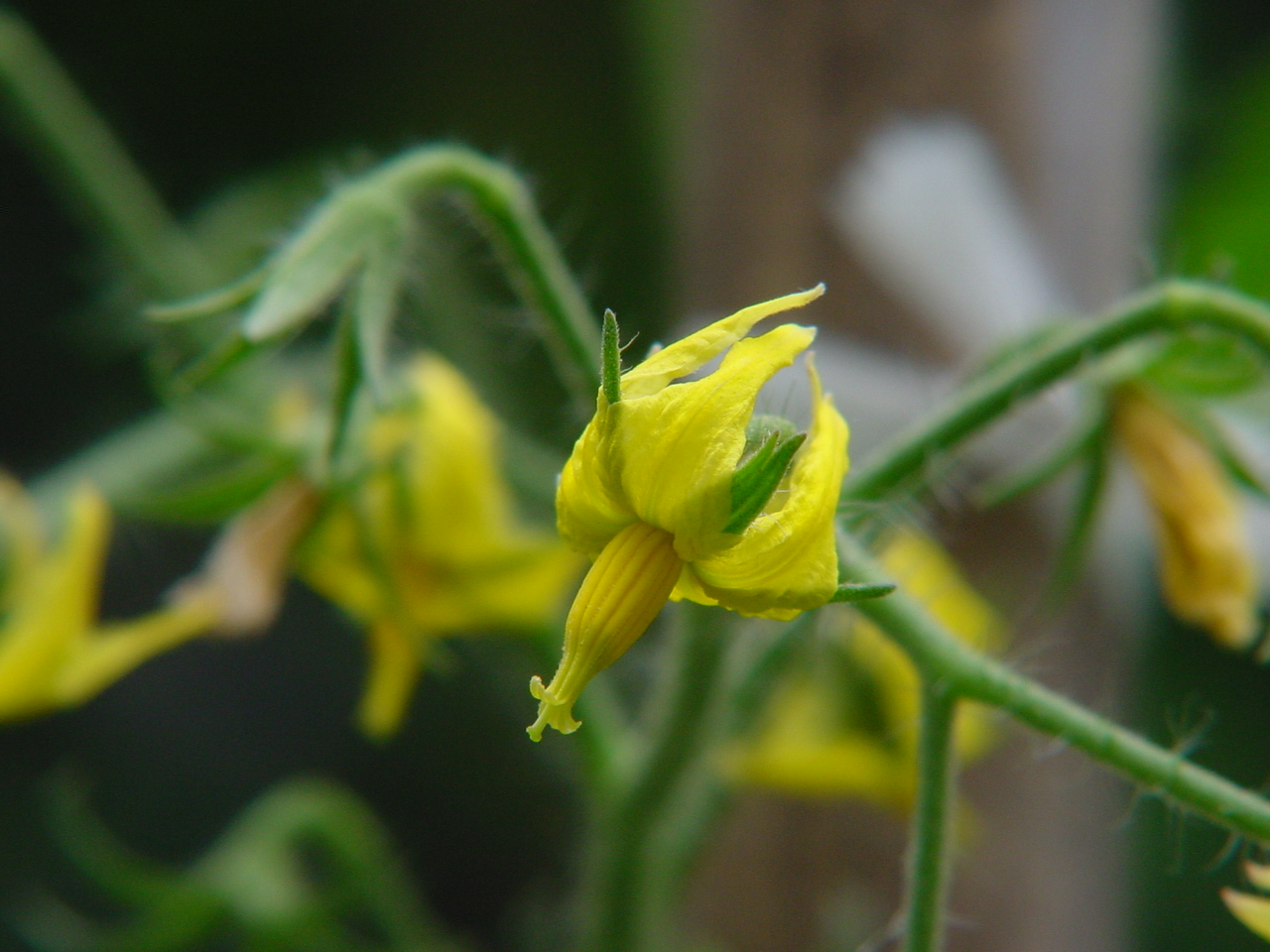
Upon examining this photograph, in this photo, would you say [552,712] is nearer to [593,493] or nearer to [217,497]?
[593,493]

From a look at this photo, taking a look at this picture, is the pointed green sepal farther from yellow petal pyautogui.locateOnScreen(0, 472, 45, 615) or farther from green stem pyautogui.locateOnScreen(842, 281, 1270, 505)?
yellow petal pyautogui.locateOnScreen(0, 472, 45, 615)

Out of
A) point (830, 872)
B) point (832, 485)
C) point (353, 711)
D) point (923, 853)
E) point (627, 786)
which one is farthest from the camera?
point (353, 711)

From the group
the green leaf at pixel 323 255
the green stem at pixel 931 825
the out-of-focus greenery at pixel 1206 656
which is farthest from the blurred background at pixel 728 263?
the green stem at pixel 931 825

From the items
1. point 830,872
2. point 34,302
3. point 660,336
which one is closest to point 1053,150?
point 660,336

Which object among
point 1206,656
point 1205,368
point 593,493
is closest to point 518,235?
point 593,493

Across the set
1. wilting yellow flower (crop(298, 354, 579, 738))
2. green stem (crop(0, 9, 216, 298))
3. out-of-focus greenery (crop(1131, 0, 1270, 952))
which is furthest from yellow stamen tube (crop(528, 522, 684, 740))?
out-of-focus greenery (crop(1131, 0, 1270, 952))

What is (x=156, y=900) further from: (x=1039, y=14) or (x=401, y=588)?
(x=1039, y=14)

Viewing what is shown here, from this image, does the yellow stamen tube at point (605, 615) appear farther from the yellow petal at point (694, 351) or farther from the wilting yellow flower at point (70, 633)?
the wilting yellow flower at point (70, 633)
